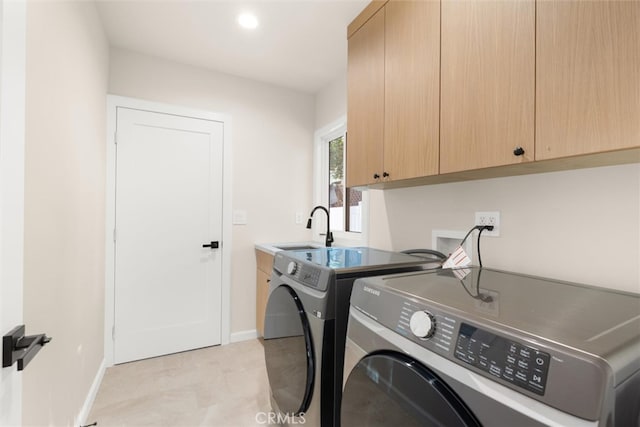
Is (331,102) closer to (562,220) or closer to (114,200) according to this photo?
(114,200)

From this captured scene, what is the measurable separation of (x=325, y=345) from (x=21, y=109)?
3.81 feet

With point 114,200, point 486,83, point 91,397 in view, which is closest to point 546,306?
point 486,83

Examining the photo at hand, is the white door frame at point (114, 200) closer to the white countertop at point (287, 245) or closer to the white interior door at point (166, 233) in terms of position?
the white interior door at point (166, 233)

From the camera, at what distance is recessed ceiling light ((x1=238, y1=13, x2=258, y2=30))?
1.93m

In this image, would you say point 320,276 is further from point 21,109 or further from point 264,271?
point 264,271

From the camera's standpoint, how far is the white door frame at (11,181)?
2.06ft

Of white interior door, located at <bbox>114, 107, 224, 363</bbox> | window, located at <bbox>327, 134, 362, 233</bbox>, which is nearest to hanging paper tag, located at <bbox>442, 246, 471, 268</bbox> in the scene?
window, located at <bbox>327, 134, 362, 233</bbox>

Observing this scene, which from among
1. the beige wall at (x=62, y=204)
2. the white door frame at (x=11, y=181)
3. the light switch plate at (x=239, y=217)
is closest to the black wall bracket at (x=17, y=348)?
the white door frame at (x=11, y=181)

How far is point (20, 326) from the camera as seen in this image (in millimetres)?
702

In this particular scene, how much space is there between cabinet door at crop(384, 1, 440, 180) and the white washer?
1.97ft

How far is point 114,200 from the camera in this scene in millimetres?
2318

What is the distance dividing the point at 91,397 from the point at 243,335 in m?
1.19

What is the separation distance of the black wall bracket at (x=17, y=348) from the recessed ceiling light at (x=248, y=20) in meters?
2.03

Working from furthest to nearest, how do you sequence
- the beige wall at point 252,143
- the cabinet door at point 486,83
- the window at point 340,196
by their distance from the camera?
1. the window at point 340,196
2. the beige wall at point 252,143
3. the cabinet door at point 486,83
